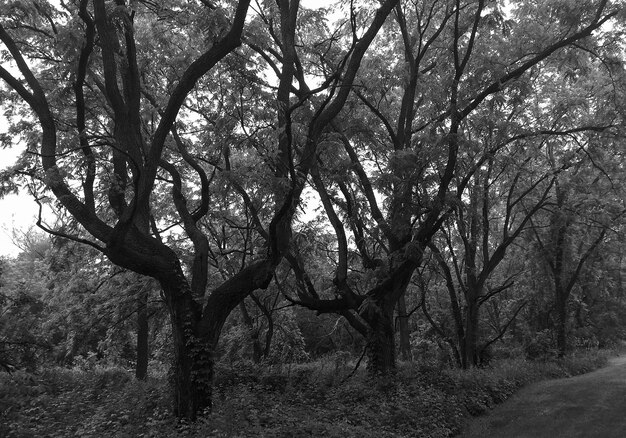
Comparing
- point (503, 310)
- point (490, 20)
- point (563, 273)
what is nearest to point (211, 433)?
point (490, 20)

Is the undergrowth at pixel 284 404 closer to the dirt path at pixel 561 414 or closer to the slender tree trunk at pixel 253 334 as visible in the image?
the dirt path at pixel 561 414

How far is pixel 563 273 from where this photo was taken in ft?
78.0

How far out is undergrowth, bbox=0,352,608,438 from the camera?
746 centimetres

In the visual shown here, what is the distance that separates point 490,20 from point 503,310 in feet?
77.6

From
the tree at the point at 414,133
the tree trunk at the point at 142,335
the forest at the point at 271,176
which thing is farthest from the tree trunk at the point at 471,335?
the tree trunk at the point at 142,335

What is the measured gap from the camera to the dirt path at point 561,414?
977 cm

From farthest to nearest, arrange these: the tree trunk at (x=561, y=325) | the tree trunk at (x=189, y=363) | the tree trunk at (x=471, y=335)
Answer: the tree trunk at (x=561, y=325)
the tree trunk at (x=471, y=335)
the tree trunk at (x=189, y=363)

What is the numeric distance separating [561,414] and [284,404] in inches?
241

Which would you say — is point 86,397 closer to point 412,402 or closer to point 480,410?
point 412,402

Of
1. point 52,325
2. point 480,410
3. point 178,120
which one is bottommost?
point 480,410

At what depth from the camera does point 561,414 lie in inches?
433

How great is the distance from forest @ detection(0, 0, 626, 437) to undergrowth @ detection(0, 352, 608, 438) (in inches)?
2.7

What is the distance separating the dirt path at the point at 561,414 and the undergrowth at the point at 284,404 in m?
0.49

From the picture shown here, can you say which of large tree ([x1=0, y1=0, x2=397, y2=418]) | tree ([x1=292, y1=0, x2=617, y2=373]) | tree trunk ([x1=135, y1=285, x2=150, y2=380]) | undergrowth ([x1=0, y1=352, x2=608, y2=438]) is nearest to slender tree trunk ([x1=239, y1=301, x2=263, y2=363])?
undergrowth ([x1=0, y1=352, x2=608, y2=438])
